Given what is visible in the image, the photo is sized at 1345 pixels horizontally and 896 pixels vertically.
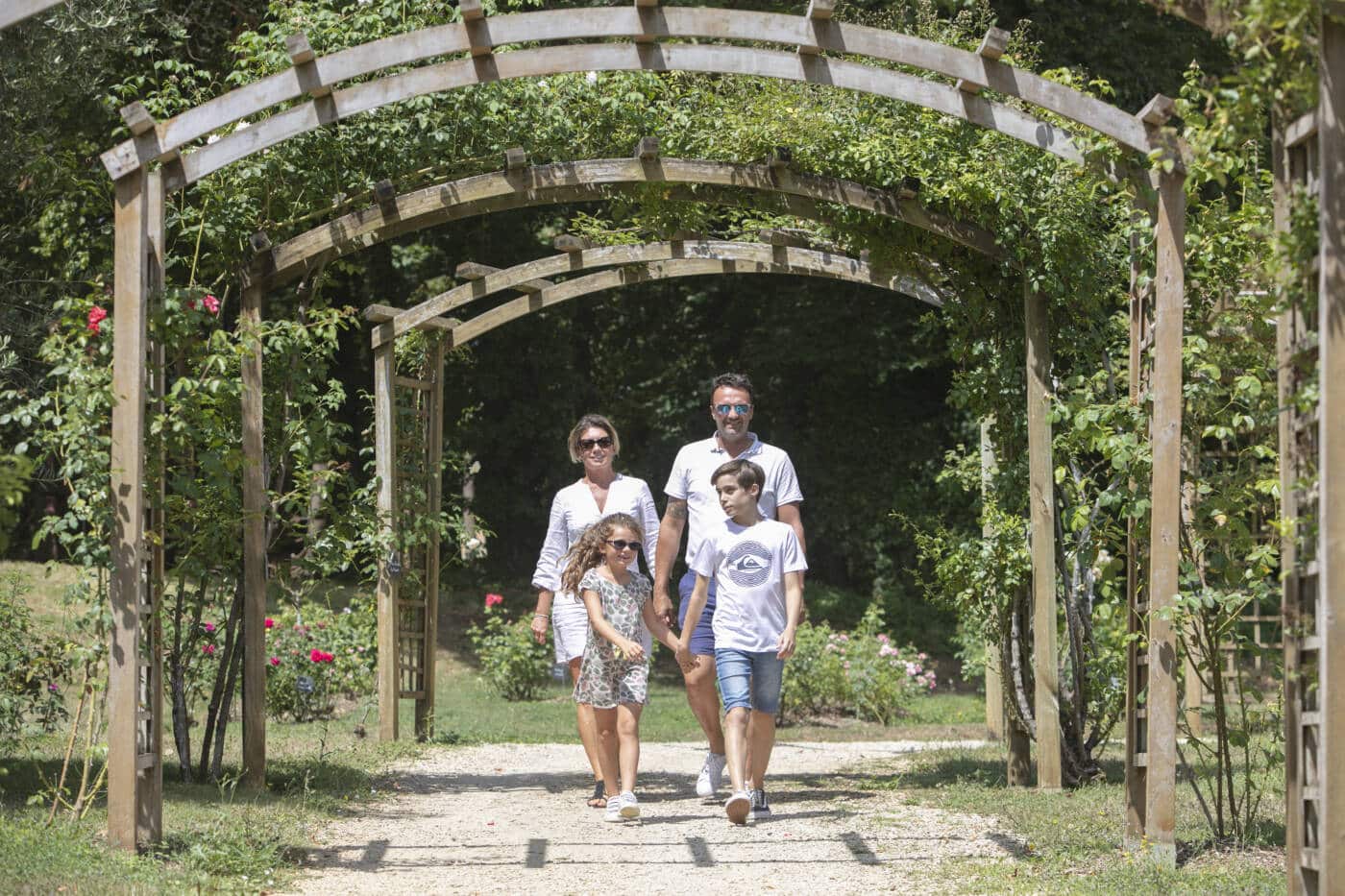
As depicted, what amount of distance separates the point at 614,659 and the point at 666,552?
63 centimetres

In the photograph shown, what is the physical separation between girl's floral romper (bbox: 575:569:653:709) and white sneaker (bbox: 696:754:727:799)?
2.43 ft

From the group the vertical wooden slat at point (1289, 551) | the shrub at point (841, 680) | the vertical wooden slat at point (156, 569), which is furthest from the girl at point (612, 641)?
the shrub at point (841, 680)

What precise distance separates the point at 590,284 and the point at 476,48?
16.0ft

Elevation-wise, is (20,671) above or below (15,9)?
below

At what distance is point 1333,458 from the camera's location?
151 inches

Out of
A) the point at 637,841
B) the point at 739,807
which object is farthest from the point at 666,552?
the point at 637,841

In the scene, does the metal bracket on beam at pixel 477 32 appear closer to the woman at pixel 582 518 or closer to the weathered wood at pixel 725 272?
the woman at pixel 582 518

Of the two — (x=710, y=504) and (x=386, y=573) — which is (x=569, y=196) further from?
(x=386, y=573)

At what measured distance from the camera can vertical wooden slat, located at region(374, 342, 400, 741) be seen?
9.98 metres

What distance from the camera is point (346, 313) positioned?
736 centimetres

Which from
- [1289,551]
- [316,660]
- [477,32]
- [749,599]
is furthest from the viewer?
[316,660]

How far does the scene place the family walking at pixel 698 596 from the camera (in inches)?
254

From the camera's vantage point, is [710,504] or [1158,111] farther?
[710,504]

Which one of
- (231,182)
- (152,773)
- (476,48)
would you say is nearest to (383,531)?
(231,182)
